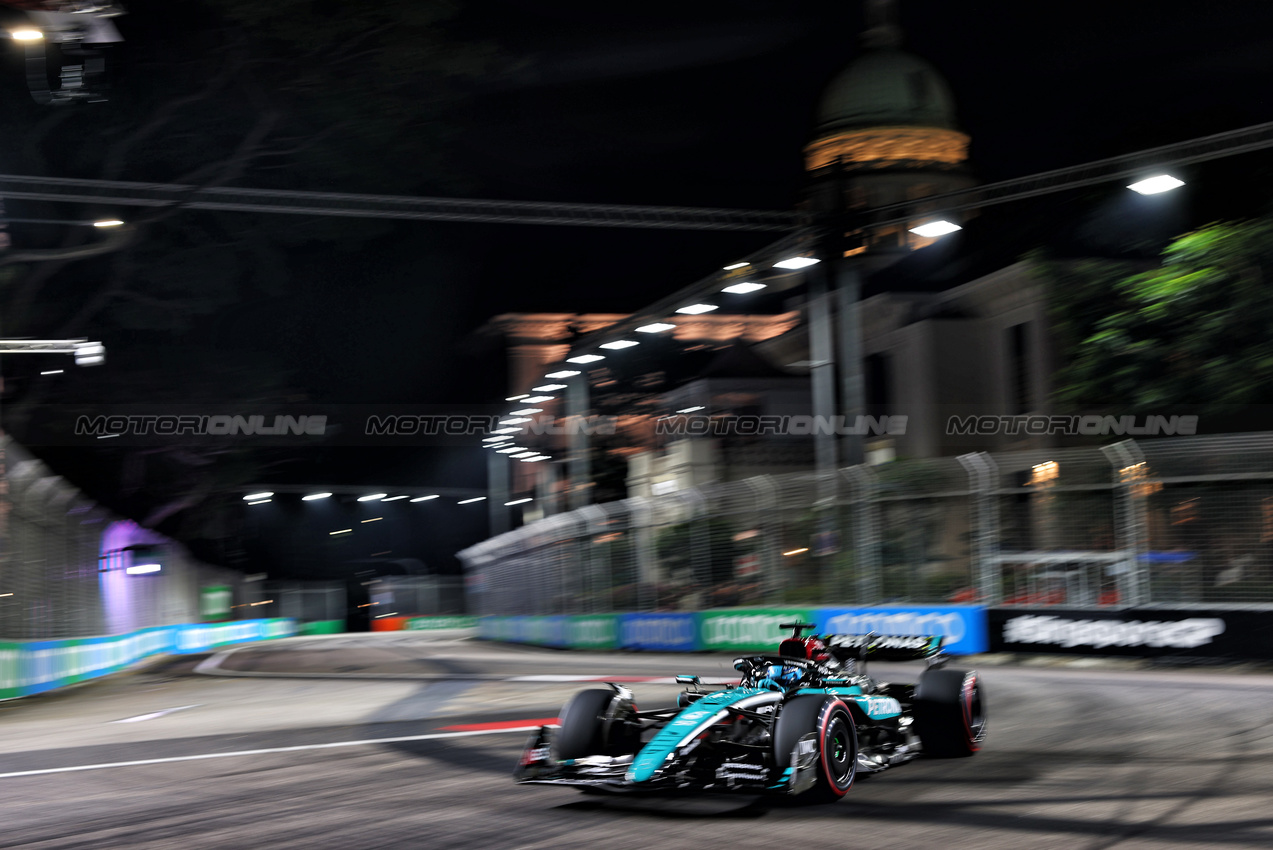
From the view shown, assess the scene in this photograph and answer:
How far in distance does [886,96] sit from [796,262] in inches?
1782

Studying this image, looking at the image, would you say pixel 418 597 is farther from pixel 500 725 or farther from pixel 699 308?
pixel 500 725

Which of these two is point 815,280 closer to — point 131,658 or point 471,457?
point 131,658

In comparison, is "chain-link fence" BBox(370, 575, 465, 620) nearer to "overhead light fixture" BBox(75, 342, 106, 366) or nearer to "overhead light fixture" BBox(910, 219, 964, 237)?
"overhead light fixture" BBox(75, 342, 106, 366)

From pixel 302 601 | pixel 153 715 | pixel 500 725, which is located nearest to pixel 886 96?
pixel 302 601

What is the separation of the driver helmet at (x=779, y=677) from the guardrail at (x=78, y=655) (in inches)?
609

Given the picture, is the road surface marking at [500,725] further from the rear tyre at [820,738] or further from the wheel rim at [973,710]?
the rear tyre at [820,738]

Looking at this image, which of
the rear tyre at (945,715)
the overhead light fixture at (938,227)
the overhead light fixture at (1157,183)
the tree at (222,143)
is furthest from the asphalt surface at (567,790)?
the tree at (222,143)

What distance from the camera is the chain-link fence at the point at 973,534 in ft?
50.3

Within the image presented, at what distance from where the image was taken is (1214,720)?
10.3 metres

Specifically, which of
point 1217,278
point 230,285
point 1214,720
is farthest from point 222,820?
point 230,285

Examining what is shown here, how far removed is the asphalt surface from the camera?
21.5 feet

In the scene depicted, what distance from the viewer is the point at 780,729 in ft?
23.3

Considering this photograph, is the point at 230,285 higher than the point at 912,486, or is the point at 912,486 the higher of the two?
the point at 230,285

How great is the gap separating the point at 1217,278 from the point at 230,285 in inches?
727
